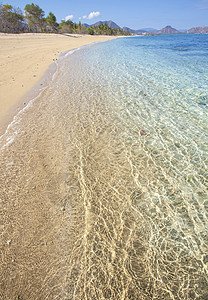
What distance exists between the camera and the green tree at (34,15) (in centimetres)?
5028

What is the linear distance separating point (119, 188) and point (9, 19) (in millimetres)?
53610

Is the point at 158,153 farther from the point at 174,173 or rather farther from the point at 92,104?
the point at 92,104

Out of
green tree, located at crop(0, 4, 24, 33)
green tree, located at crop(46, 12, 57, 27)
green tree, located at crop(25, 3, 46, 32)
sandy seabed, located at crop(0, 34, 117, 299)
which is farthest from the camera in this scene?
green tree, located at crop(46, 12, 57, 27)

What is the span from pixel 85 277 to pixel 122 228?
77 cm

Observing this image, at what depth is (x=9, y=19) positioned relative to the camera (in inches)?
1547

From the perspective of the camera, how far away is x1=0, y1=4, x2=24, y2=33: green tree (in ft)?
121

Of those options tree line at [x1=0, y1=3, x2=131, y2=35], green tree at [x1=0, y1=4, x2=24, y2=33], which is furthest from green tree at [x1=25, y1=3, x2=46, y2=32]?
green tree at [x1=0, y1=4, x2=24, y2=33]

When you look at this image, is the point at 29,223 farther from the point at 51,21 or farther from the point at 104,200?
the point at 51,21

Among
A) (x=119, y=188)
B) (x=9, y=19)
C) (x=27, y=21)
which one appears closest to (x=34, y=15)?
(x=27, y=21)

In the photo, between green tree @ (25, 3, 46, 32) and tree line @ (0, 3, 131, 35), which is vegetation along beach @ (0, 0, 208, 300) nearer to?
tree line @ (0, 3, 131, 35)

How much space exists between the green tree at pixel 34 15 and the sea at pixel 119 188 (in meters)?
61.7

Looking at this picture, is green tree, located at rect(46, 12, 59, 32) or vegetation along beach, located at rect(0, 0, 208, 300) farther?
green tree, located at rect(46, 12, 59, 32)

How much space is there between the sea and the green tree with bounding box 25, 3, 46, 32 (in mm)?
61719

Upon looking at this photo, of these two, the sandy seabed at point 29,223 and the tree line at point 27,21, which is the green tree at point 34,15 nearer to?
the tree line at point 27,21
